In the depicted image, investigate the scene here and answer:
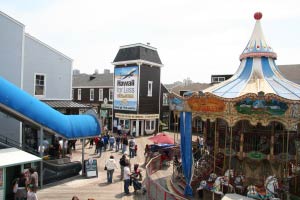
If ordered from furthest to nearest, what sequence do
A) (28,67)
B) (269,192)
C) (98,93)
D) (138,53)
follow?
1. (98,93)
2. (138,53)
3. (28,67)
4. (269,192)

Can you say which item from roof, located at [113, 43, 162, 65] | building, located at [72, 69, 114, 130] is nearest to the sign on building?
roof, located at [113, 43, 162, 65]

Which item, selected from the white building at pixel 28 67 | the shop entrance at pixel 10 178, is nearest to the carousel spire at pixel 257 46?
the shop entrance at pixel 10 178

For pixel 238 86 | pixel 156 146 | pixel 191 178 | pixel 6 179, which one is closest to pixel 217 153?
pixel 191 178

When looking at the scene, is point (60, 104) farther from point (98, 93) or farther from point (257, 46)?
point (98, 93)

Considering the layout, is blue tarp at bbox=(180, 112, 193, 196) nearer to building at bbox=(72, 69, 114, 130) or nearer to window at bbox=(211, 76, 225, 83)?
building at bbox=(72, 69, 114, 130)

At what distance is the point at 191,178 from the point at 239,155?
2414 millimetres

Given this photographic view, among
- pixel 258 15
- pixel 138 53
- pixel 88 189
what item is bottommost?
pixel 88 189

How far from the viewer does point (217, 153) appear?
14945 mm

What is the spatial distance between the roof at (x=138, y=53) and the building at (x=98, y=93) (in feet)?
17.3

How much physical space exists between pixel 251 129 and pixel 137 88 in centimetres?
1796

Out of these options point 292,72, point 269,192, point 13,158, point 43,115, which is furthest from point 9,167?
point 292,72

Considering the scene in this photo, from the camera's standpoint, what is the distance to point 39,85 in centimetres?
2155

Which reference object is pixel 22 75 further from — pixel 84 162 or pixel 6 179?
pixel 6 179

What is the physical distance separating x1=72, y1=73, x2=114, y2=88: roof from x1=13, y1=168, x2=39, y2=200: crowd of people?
25585mm
